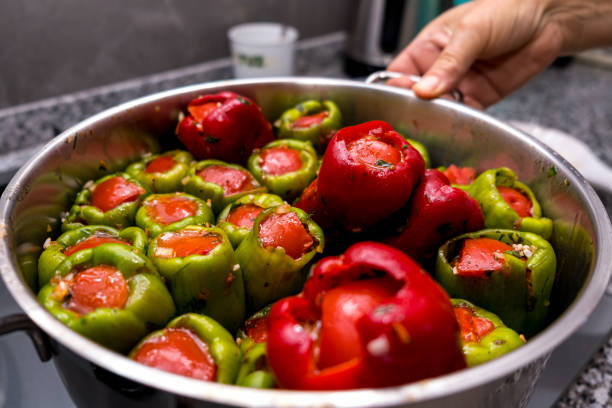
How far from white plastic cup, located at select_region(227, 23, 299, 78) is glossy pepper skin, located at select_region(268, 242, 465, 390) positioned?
1.51m

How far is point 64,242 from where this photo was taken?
3.21 ft

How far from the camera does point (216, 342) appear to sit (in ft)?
2.59

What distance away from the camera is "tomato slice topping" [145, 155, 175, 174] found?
1.24m

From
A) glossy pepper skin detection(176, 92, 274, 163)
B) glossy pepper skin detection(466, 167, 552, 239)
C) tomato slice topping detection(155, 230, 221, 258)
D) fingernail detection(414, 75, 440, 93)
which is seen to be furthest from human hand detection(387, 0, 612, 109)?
tomato slice topping detection(155, 230, 221, 258)

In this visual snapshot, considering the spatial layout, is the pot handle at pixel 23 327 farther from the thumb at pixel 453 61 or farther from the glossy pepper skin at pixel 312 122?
the thumb at pixel 453 61

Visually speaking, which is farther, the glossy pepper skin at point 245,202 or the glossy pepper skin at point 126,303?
the glossy pepper skin at point 245,202

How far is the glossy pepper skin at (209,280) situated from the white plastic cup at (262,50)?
4.18 ft

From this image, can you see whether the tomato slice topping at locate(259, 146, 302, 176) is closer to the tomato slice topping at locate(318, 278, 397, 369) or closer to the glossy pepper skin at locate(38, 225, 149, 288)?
the glossy pepper skin at locate(38, 225, 149, 288)

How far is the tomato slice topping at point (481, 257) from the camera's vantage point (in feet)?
3.09

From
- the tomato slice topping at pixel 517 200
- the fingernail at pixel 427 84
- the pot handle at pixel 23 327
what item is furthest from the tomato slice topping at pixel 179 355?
the fingernail at pixel 427 84

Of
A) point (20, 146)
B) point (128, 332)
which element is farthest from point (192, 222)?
point (20, 146)

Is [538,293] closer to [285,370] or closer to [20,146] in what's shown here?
[285,370]

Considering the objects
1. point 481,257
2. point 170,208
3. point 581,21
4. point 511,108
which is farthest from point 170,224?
point 511,108

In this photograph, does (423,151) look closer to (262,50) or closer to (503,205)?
(503,205)
